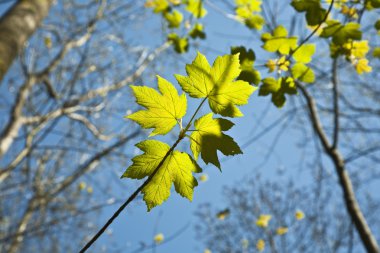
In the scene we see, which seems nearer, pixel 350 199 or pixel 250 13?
pixel 250 13

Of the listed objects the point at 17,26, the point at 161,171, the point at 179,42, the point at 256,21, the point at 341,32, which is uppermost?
the point at 17,26

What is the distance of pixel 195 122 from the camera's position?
A: 60 cm

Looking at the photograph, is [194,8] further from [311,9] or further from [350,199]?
[350,199]

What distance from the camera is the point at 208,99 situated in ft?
2.06

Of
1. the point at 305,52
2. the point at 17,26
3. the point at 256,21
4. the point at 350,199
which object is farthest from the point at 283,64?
the point at 17,26

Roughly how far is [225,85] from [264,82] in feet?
1.39

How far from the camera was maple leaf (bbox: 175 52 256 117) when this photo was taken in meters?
0.60

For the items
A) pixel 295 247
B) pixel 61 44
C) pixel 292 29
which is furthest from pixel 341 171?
pixel 295 247

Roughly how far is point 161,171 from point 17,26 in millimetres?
2354

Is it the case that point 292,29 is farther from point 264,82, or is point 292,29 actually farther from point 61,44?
point 61,44

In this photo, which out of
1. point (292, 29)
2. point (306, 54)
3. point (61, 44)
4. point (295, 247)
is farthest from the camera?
point (295, 247)

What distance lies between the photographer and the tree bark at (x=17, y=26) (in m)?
2.13

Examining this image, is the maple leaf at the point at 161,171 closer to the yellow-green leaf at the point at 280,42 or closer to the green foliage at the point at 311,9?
the yellow-green leaf at the point at 280,42

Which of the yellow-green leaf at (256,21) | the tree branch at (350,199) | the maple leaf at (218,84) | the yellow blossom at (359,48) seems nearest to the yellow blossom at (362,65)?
the yellow blossom at (359,48)
